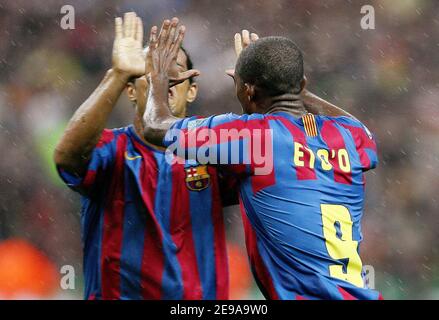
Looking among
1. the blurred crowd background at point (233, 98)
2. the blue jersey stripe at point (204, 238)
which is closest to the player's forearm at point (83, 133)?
the blue jersey stripe at point (204, 238)

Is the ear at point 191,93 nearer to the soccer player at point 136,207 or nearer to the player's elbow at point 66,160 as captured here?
the soccer player at point 136,207

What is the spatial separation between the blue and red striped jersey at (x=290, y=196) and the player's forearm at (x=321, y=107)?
53cm

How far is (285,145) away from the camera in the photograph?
128 inches

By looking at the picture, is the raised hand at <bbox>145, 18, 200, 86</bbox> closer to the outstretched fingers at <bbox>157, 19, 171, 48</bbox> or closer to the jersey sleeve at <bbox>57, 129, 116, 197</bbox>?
the outstretched fingers at <bbox>157, 19, 171, 48</bbox>

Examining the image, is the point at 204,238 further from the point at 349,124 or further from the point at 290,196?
the point at 349,124

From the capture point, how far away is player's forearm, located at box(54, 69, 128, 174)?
357 cm

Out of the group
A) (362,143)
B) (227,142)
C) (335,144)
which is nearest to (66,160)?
(227,142)

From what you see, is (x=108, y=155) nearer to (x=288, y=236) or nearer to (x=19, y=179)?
(x=288, y=236)

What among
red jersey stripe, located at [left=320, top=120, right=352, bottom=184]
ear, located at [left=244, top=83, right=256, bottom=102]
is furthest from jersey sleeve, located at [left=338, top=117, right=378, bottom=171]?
ear, located at [left=244, top=83, right=256, bottom=102]

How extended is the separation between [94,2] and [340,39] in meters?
2.66

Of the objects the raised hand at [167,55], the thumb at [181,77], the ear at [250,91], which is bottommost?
the ear at [250,91]

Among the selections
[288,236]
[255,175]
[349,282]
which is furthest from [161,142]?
[349,282]

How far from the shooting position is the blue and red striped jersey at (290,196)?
3.18 metres

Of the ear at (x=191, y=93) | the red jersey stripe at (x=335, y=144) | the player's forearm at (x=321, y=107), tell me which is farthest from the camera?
the ear at (x=191, y=93)
